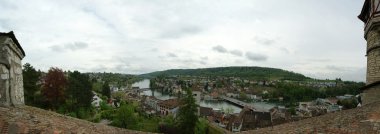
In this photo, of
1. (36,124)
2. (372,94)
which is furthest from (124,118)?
(36,124)

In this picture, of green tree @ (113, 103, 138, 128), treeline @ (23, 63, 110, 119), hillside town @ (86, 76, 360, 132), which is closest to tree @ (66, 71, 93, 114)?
treeline @ (23, 63, 110, 119)

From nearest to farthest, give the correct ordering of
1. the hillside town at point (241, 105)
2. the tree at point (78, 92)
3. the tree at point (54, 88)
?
the tree at point (54, 88) → the tree at point (78, 92) → the hillside town at point (241, 105)

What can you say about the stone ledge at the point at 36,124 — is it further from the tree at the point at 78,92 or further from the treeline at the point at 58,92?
the tree at the point at 78,92

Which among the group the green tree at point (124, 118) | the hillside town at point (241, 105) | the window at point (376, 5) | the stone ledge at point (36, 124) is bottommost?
the hillside town at point (241, 105)

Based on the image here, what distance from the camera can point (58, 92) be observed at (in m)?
32.6

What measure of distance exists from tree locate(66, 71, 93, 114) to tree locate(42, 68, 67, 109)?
3.17 metres

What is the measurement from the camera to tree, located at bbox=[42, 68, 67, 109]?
31.2 metres

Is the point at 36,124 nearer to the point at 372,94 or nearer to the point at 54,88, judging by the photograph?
the point at 372,94

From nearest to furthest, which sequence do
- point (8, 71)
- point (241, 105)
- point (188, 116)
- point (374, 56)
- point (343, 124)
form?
point (343, 124)
point (8, 71)
point (374, 56)
point (188, 116)
point (241, 105)

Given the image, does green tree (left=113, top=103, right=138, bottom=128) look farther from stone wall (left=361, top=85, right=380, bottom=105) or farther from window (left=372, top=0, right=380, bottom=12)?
window (left=372, top=0, right=380, bottom=12)

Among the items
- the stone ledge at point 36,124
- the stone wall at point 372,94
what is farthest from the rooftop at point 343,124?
the stone ledge at point 36,124

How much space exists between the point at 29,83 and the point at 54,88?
11.1 feet

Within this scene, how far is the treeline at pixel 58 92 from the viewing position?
28.9 meters

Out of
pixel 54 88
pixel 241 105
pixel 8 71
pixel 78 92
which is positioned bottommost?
pixel 241 105
